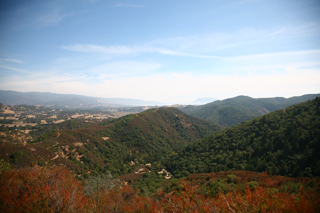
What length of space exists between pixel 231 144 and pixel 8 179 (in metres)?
51.6

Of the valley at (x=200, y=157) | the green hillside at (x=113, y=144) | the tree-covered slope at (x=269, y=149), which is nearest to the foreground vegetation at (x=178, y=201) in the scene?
the valley at (x=200, y=157)

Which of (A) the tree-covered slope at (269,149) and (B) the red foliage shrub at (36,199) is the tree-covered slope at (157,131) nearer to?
(A) the tree-covered slope at (269,149)

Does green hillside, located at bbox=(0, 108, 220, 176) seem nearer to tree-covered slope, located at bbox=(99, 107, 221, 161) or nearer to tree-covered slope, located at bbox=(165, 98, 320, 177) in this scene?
tree-covered slope, located at bbox=(99, 107, 221, 161)

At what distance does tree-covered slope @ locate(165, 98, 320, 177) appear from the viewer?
86.4 feet

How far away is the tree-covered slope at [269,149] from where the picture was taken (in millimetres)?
26344

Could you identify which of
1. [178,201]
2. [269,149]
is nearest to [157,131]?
[269,149]

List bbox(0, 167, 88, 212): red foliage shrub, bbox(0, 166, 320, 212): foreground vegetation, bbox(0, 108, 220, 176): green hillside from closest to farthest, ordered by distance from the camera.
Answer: bbox(0, 166, 320, 212): foreground vegetation
bbox(0, 167, 88, 212): red foliage shrub
bbox(0, 108, 220, 176): green hillside

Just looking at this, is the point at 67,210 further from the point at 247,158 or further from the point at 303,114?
the point at 303,114

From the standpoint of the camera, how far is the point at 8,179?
8.73 m

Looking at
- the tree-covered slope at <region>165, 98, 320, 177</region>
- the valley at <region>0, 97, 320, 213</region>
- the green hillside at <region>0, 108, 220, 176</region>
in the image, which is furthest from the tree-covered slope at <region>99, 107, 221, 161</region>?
the tree-covered slope at <region>165, 98, 320, 177</region>

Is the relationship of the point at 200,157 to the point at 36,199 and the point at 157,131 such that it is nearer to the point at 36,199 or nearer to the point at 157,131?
the point at 157,131

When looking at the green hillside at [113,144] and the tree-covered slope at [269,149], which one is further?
the green hillside at [113,144]

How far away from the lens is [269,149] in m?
33.7

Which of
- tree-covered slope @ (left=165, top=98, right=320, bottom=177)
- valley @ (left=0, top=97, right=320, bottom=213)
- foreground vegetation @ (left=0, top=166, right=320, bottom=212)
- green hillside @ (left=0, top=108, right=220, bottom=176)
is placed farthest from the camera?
green hillside @ (left=0, top=108, right=220, bottom=176)
